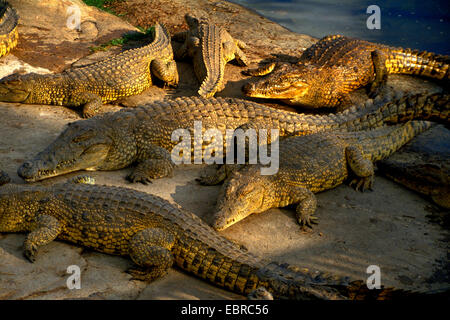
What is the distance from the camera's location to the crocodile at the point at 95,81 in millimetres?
6387

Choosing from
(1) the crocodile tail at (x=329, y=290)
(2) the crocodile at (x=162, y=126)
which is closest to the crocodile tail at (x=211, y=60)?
(2) the crocodile at (x=162, y=126)

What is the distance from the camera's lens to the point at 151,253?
3.72 m

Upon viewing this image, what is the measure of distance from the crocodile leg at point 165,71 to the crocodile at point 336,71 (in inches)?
53.5

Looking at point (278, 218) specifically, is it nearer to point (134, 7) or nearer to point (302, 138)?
point (302, 138)

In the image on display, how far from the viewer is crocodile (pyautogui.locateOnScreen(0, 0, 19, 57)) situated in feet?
24.0

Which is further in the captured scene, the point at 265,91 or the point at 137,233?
the point at 265,91

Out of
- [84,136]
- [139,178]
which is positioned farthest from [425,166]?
[84,136]

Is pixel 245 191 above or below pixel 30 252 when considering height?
above

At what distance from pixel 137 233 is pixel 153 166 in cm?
140

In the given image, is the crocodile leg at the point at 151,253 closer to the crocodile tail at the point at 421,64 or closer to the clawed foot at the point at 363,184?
the clawed foot at the point at 363,184

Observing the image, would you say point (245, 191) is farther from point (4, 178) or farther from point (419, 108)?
point (419, 108)

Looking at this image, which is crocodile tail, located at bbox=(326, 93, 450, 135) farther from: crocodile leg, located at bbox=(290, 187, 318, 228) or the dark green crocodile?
crocodile leg, located at bbox=(290, 187, 318, 228)
